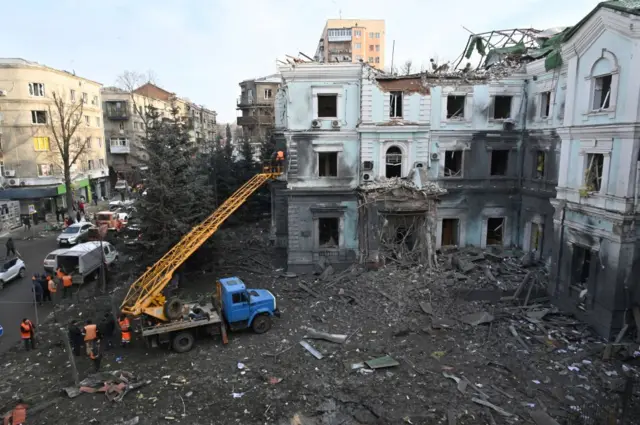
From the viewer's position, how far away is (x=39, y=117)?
38.9 meters

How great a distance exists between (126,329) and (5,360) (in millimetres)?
4292

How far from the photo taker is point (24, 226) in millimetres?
36031

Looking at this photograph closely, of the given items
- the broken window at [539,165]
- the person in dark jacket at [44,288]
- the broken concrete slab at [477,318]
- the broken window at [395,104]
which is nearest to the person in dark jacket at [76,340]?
the person in dark jacket at [44,288]

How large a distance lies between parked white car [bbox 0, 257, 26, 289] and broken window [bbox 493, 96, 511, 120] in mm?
28247

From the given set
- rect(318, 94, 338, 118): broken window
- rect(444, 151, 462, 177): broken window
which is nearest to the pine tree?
rect(318, 94, 338, 118): broken window

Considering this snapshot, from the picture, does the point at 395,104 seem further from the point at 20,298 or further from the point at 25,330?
the point at 20,298

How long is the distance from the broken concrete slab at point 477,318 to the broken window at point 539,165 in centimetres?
994

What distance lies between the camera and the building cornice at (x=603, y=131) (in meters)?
14.0

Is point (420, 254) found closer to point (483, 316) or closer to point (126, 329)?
point (483, 316)

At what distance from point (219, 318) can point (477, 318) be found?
1019cm

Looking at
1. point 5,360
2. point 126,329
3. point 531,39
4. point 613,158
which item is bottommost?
point 5,360

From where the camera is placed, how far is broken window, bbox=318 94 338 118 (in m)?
22.3

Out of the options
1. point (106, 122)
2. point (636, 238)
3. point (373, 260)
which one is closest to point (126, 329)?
point (373, 260)

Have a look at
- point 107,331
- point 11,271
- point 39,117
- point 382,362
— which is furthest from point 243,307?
point 39,117
